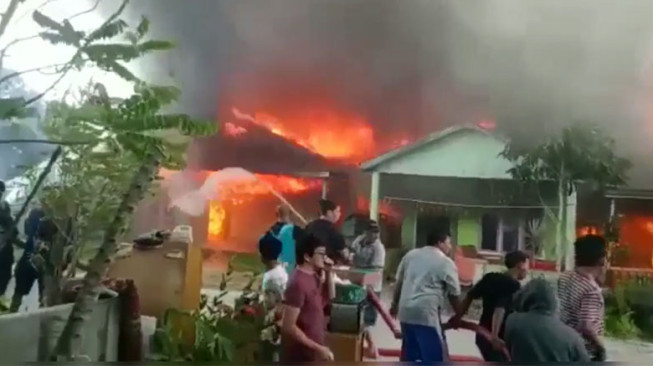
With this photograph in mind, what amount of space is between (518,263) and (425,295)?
20cm

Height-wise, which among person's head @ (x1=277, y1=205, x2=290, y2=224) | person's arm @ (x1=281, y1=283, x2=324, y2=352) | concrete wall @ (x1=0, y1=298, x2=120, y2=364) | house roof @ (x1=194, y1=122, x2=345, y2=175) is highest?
house roof @ (x1=194, y1=122, x2=345, y2=175)

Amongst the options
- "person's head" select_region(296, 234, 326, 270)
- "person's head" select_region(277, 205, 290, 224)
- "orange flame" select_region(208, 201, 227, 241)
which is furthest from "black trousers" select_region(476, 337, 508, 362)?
"orange flame" select_region(208, 201, 227, 241)

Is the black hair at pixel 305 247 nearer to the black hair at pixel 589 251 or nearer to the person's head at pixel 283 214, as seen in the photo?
the person's head at pixel 283 214

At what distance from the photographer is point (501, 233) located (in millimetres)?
1560

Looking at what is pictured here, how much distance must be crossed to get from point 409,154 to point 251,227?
36cm

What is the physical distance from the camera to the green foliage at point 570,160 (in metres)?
1.57

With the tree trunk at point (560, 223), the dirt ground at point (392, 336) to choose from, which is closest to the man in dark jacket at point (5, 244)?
the dirt ground at point (392, 336)

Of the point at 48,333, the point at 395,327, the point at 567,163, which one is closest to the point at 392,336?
the point at 395,327

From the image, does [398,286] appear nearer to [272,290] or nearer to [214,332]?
[272,290]

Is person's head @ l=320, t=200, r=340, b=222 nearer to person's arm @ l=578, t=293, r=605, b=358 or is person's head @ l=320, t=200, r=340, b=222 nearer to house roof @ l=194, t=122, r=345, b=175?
house roof @ l=194, t=122, r=345, b=175

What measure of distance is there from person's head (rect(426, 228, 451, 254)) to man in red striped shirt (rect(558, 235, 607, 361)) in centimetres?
24

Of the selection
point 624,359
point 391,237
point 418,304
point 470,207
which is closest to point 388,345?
point 418,304

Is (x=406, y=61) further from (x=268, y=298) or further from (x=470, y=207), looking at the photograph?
(x=268, y=298)

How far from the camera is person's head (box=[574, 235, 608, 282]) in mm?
1566
